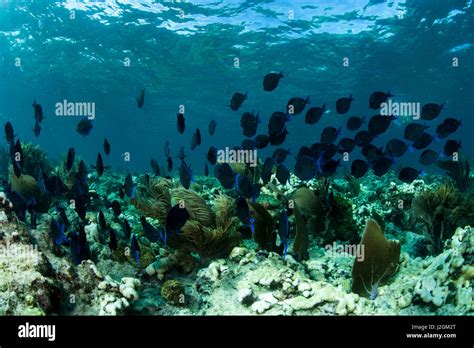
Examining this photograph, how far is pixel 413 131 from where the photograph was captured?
7.14 metres

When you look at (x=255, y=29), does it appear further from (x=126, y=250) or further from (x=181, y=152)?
(x=126, y=250)

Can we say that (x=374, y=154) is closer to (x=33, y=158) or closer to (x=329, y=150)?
(x=329, y=150)

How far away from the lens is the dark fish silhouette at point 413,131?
708 cm

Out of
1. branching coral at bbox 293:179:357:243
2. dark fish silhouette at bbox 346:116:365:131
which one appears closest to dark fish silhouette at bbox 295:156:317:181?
branching coral at bbox 293:179:357:243

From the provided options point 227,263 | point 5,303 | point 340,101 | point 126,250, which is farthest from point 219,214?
point 340,101

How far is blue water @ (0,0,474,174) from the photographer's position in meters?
22.4

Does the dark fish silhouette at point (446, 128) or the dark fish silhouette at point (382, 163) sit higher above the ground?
the dark fish silhouette at point (446, 128)

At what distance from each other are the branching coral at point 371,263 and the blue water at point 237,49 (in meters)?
19.1

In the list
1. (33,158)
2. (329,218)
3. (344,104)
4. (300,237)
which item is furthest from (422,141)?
(33,158)

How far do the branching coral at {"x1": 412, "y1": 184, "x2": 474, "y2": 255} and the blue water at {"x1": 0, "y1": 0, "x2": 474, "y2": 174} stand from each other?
652 inches

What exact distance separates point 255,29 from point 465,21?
1333cm

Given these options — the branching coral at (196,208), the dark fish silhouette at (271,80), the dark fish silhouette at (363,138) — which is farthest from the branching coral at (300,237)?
the dark fish silhouette at (271,80)

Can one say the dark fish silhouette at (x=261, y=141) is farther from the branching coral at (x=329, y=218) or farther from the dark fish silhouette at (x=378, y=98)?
the dark fish silhouette at (x=378, y=98)
